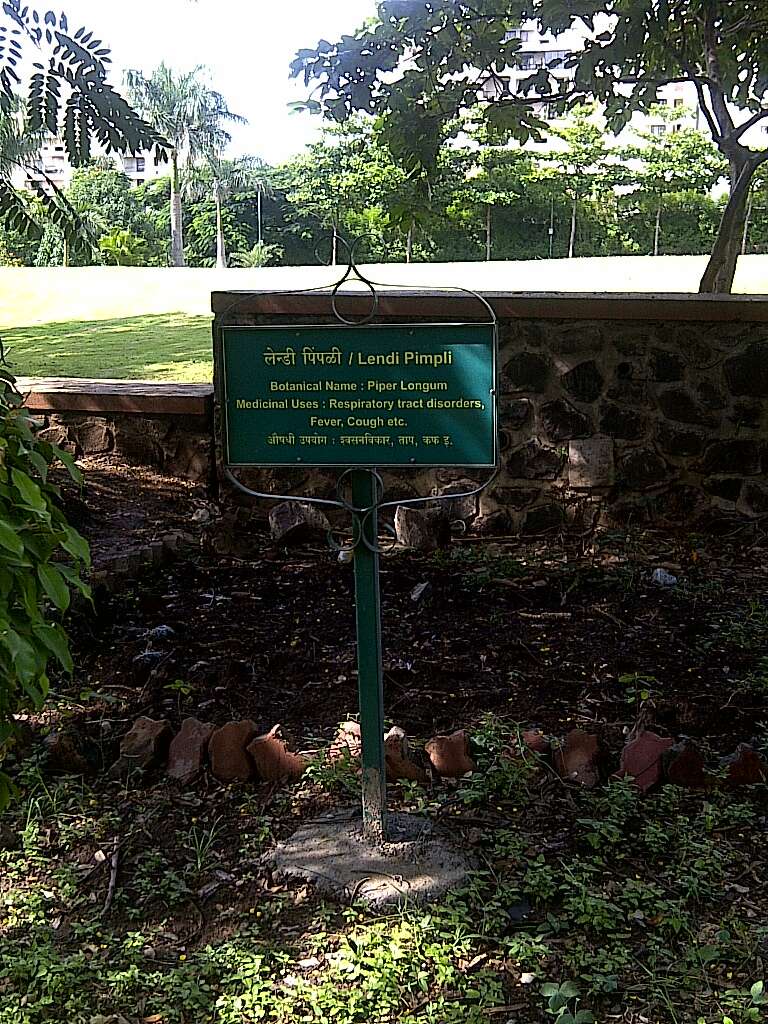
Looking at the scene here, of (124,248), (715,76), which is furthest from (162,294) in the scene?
(715,76)


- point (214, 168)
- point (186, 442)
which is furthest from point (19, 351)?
point (214, 168)

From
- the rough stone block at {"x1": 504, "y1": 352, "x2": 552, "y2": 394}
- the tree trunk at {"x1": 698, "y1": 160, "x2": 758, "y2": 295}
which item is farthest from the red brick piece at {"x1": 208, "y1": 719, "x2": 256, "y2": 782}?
the tree trunk at {"x1": 698, "y1": 160, "x2": 758, "y2": 295}

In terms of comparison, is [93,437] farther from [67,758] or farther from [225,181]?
[225,181]

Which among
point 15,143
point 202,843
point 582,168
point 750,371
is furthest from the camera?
point 582,168

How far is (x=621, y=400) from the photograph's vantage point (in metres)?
5.32

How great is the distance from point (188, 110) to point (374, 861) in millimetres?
30962

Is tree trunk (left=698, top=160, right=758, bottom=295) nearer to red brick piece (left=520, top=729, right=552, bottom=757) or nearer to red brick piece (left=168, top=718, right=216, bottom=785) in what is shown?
red brick piece (left=520, top=729, right=552, bottom=757)

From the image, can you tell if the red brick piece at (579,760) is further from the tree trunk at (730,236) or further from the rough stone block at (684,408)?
the tree trunk at (730,236)

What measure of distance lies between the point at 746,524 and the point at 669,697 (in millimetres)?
1893

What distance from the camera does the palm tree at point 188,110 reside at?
98.4ft

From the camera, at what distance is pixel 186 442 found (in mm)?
6105

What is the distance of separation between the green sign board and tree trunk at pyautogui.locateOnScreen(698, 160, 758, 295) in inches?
163

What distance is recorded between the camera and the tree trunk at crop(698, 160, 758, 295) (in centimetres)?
640

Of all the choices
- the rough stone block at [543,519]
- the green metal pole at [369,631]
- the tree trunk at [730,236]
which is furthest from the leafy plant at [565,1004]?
the tree trunk at [730,236]
